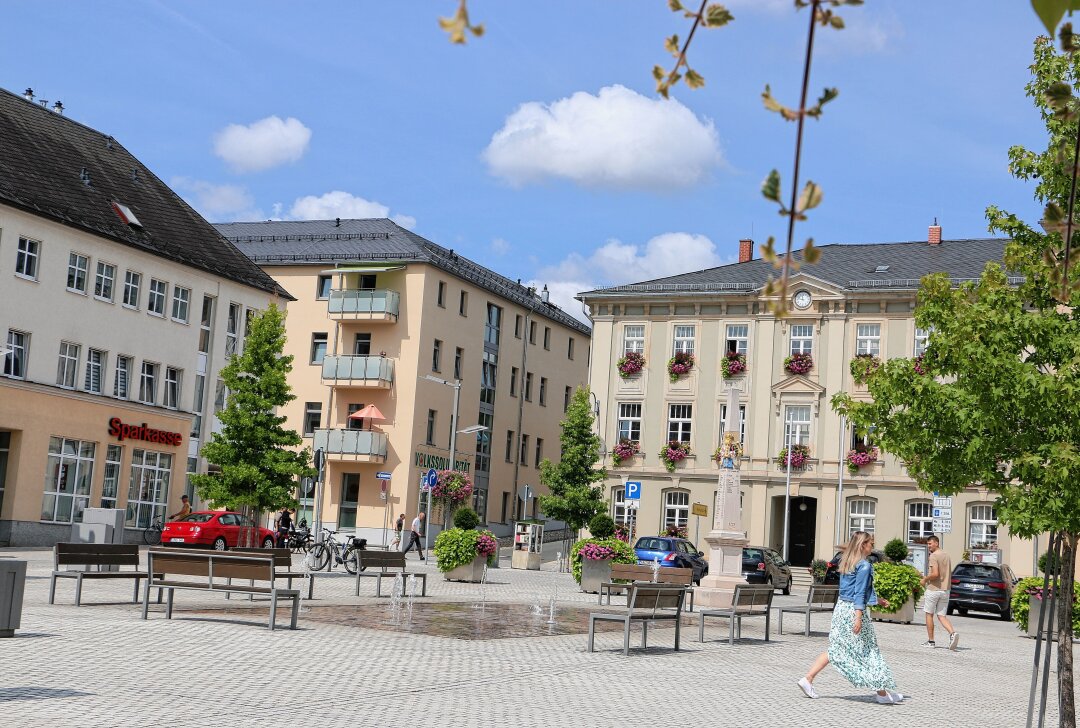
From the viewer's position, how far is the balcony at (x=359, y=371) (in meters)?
62.3

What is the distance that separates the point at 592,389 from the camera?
5894cm

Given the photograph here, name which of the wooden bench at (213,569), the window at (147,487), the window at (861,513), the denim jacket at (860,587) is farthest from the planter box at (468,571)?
the window at (861,513)

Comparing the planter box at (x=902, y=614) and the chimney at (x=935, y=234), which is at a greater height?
the chimney at (x=935, y=234)

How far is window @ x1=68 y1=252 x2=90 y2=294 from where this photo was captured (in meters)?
42.6

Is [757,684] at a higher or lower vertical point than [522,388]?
lower

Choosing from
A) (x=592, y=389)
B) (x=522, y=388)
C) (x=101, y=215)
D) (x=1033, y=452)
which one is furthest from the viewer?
(x=522, y=388)

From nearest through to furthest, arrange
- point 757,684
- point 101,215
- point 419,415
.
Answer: point 757,684 → point 101,215 → point 419,415

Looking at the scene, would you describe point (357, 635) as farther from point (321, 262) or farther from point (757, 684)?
point (321, 262)

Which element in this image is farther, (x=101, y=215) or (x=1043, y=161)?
(x=101, y=215)

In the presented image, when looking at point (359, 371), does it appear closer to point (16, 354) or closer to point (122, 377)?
point (122, 377)

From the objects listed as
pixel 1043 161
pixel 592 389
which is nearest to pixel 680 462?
pixel 592 389

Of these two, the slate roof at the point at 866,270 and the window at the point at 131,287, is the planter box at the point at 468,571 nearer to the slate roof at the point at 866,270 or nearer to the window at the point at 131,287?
the window at the point at 131,287

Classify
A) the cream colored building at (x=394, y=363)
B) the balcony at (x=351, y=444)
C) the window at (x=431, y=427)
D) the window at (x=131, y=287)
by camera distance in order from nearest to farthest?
the window at (x=131, y=287), the balcony at (x=351, y=444), the cream colored building at (x=394, y=363), the window at (x=431, y=427)

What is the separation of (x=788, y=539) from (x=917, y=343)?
30.5 feet
